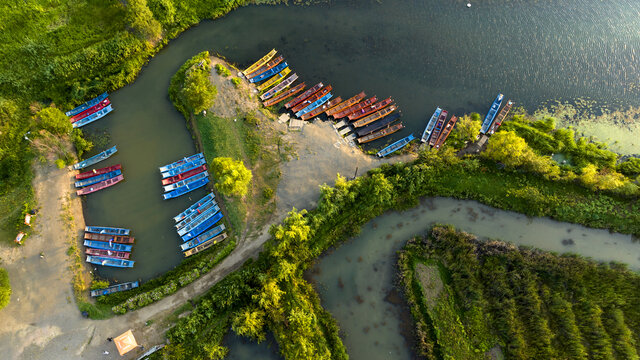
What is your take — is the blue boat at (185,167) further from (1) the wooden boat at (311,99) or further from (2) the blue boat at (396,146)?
(2) the blue boat at (396,146)

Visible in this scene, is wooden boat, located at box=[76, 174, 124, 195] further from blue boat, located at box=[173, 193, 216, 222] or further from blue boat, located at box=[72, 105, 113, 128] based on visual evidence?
blue boat, located at box=[173, 193, 216, 222]

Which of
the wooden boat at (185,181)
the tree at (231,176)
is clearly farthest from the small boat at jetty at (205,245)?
the wooden boat at (185,181)

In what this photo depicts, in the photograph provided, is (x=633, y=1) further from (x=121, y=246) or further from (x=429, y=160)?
(x=121, y=246)

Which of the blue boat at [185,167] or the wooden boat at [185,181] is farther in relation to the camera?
the blue boat at [185,167]

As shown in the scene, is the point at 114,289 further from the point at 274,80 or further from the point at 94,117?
the point at 274,80

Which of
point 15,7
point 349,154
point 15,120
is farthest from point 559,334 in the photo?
point 15,7

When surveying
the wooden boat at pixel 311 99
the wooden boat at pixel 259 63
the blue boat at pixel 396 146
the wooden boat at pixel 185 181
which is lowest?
the blue boat at pixel 396 146

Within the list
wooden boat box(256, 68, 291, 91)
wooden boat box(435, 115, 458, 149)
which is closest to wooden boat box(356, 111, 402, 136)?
wooden boat box(435, 115, 458, 149)
